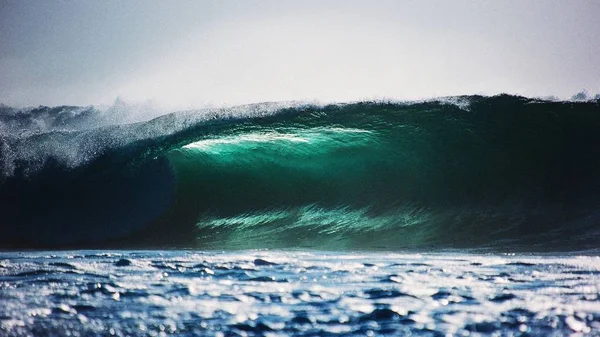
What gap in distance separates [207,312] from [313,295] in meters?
0.41

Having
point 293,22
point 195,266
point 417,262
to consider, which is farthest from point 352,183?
point 195,266

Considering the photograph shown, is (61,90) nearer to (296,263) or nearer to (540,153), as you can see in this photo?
A: (296,263)

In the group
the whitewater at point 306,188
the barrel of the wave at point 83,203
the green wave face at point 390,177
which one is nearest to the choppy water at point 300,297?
the whitewater at point 306,188

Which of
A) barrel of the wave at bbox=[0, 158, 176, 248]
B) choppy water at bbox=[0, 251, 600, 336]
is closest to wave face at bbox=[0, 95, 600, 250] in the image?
barrel of the wave at bbox=[0, 158, 176, 248]

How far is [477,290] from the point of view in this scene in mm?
2076

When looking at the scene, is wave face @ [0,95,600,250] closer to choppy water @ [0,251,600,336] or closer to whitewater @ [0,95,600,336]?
whitewater @ [0,95,600,336]

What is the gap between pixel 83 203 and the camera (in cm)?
480

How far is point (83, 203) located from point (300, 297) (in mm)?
3401

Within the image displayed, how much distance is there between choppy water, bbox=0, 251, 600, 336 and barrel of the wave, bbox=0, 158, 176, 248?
1603 mm

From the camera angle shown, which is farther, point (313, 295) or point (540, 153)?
point (540, 153)

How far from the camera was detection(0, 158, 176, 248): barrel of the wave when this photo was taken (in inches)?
184

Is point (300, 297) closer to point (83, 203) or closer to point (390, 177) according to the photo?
point (390, 177)

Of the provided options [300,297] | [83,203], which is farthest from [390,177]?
[300,297]

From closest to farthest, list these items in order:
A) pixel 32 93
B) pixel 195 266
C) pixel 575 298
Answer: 1. pixel 575 298
2. pixel 195 266
3. pixel 32 93
